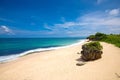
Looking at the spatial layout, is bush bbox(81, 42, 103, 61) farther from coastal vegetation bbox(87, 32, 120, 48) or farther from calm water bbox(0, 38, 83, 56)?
calm water bbox(0, 38, 83, 56)

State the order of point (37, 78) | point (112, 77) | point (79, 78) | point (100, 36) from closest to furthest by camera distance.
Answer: point (112, 77), point (79, 78), point (37, 78), point (100, 36)

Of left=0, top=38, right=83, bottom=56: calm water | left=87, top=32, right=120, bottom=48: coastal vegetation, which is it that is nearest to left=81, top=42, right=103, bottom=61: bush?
left=87, top=32, right=120, bottom=48: coastal vegetation

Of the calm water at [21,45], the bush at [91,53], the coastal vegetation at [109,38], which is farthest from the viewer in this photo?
the coastal vegetation at [109,38]

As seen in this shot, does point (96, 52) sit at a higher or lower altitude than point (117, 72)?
higher

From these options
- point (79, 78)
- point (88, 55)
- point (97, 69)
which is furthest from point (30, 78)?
point (88, 55)

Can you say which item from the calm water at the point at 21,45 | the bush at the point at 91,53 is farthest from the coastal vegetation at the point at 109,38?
the calm water at the point at 21,45

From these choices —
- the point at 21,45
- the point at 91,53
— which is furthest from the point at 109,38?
the point at 21,45

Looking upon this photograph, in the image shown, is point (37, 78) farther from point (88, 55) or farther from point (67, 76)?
point (88, 55)

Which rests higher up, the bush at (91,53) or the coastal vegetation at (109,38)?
the coastal vegetation at (109,38)

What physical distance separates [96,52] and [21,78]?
6.50 meters

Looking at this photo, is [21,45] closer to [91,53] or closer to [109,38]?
[109,38]

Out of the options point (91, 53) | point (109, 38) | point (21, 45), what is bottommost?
point (91, 53)

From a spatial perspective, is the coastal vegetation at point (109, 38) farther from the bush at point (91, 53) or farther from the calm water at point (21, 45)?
the calm water at point (21, 45)

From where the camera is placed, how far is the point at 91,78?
6270 mm
